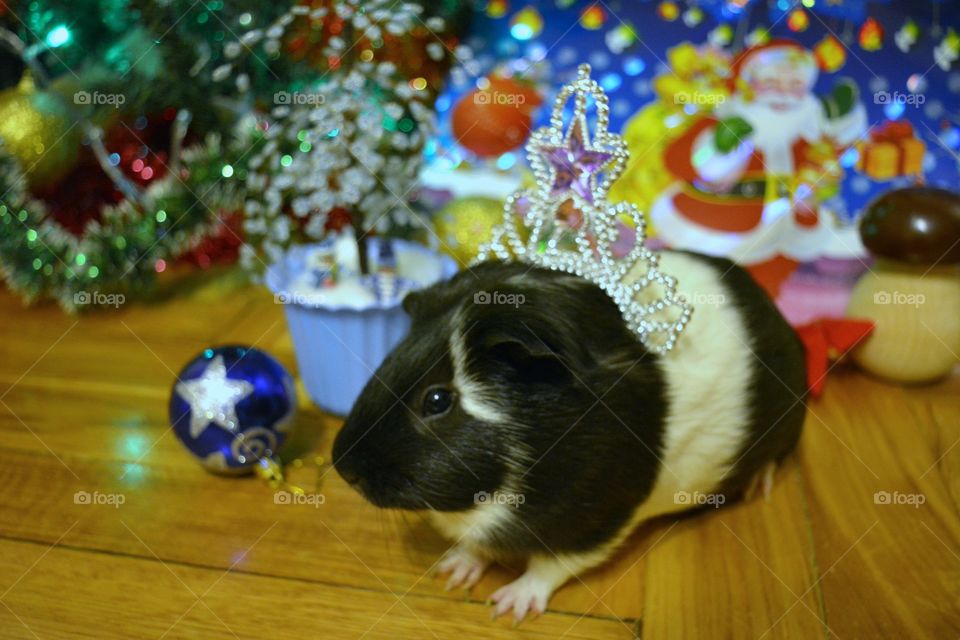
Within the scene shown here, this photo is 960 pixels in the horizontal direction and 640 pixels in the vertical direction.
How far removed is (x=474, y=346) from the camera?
1.06 m

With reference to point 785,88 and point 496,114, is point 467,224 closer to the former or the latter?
point 496,114

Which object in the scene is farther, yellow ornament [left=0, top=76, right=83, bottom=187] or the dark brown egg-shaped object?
yellow ornament [left=0, top=76, right=83, bottom=187]

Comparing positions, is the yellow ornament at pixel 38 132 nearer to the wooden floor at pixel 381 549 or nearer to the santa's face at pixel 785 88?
the wooden floor at pixel 381 549

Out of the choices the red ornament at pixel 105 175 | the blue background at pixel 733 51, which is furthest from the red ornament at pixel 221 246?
the blue background at pixel 733 51

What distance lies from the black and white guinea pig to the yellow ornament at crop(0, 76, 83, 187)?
1068mm

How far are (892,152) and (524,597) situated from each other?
1.55m

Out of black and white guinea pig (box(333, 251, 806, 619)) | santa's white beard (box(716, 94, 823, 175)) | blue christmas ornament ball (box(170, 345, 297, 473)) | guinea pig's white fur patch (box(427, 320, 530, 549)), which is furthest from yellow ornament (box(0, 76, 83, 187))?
santa's white beard (box(716, 94, 823, 175))

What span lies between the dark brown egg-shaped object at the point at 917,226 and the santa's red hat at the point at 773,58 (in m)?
0.57

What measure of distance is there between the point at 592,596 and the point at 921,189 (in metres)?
1.03

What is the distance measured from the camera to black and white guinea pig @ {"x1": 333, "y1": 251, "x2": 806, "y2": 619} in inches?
41.7

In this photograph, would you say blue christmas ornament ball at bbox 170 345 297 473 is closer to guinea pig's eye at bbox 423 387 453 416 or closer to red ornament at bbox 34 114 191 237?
guinea pig's eye at bbox 423 387 453 416

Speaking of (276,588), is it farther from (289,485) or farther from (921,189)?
(921,189)

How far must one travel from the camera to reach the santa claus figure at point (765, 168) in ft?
6.65

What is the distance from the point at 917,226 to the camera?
157 cm
